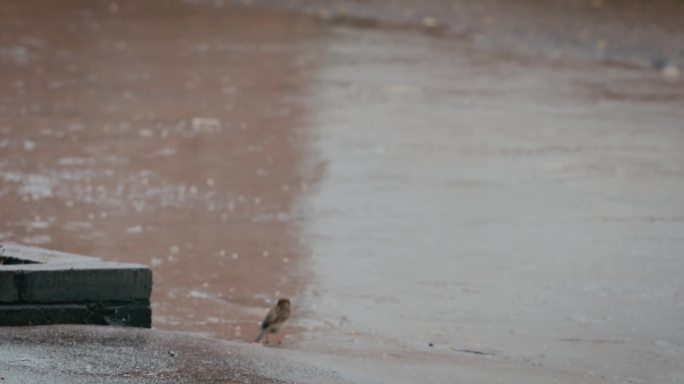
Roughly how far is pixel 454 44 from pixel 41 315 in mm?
15209

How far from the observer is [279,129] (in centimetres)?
1502

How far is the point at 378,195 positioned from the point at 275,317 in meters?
4.14

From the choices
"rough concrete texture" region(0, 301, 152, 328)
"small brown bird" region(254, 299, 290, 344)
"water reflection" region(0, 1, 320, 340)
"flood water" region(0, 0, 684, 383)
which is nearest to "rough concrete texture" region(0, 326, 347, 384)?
"rough concrete texture" region(0, 301, 152, 328)

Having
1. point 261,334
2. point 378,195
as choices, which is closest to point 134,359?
point 261,334

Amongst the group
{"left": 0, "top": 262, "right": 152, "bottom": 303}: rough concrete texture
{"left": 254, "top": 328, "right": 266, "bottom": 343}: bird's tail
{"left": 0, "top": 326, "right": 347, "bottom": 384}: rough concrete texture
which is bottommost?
{"left": 0, "top": 326, "right": 347, "bottom": 384}: rough concrete texture

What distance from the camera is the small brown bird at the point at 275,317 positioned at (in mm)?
8086

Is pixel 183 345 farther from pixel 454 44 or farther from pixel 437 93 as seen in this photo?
pixel 454 44

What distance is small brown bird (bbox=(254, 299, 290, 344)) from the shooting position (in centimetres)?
809

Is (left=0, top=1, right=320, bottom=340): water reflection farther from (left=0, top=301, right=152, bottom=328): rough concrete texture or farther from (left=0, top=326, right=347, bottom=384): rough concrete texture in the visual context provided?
(left=0, top=326, right=347, bottom=384): rough concrete texture

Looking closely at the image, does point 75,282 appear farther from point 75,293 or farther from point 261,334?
point 261,334

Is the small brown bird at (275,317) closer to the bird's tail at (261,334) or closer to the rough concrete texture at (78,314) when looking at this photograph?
the bird's tail at (261,334)

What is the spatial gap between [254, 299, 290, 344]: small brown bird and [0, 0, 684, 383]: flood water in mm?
223

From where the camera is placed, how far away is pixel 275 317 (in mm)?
8094

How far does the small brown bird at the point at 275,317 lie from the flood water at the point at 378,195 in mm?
223
